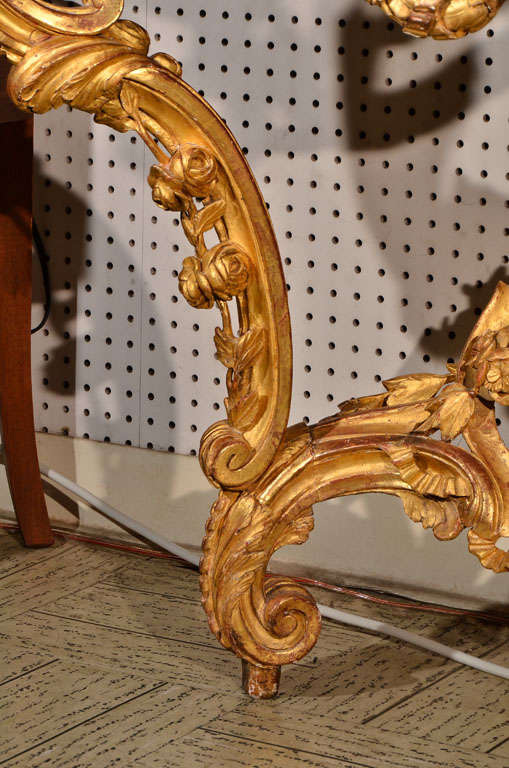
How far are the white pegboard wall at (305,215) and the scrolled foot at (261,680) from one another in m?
0.42

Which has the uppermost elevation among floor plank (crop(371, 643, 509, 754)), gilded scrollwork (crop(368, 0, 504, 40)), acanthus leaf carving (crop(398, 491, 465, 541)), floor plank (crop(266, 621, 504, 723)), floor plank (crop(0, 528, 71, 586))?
gilded scrollwork (crop(368, 0, 504, 40))

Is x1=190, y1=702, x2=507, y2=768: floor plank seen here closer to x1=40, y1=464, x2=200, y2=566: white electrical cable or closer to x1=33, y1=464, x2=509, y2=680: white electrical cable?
x1=33, y1=464, x2=509, y2=680: white electrical cable

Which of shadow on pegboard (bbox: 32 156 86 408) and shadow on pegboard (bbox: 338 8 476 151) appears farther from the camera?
shadow on pegboard (bbox: 32 156 86 408)

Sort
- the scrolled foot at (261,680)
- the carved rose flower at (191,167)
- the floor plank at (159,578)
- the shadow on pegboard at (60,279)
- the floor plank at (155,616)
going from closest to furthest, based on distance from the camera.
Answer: the carved rose flower at (191,167) < the scrolled foot at (261,680) < the floor plank at (155,616) < the floor plank at (159,578) < the shadow on pegboard at (60,279)

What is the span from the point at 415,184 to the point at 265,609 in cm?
53

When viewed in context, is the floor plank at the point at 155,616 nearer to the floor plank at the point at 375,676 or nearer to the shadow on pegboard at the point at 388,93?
the floor plank at the point at 375,676

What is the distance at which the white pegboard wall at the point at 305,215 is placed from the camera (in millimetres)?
1150

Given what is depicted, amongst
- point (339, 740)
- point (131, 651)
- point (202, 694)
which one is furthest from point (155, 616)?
point (339, 740)

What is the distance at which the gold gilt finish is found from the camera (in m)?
0.80

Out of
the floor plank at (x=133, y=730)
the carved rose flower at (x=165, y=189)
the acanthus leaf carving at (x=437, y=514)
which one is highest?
the carved rose flower at (x=165, y=189)

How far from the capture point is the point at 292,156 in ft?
4.09

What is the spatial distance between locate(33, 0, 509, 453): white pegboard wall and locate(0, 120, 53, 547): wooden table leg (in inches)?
5.5

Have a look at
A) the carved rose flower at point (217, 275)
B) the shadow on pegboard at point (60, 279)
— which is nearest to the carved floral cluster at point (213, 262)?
the carved rose flower at point (217, 275)

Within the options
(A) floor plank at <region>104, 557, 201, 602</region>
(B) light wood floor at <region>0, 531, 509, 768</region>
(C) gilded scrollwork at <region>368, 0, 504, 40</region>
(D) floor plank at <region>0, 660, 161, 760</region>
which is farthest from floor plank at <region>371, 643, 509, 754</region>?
(C) gilded scrollwork at <region>368, 0, 504, 40</region>
